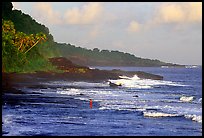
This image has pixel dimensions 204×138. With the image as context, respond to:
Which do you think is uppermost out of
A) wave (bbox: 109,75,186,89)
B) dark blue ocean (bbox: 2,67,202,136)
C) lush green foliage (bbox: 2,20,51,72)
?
lush green foliage (bbox: 2,20,51,72)

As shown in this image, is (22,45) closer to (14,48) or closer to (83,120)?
(14,48)

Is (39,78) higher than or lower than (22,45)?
lower

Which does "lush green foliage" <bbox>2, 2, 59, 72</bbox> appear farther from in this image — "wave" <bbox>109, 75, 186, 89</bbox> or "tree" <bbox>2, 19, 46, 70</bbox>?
"wave" <bbox>109, 75, 186, 89</bbox>

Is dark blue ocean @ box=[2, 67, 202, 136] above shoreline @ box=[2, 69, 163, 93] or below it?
below

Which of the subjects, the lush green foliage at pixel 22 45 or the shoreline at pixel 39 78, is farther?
the lush green foliage at pixel 22 45

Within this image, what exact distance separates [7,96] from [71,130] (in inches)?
772

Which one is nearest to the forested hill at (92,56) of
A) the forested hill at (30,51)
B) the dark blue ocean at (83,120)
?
the forested hill at (30,51)

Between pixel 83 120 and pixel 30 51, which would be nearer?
pixel 83 120

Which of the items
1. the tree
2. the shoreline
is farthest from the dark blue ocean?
the tree

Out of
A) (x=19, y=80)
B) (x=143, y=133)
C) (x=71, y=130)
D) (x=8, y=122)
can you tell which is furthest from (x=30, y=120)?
(x=19, y=80)

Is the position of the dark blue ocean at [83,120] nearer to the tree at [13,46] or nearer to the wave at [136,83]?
the tree at [13,46]

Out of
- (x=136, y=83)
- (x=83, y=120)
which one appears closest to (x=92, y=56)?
(x=136, y=83)

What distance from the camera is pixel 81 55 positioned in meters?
114

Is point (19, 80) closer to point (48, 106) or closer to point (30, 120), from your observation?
point (48, 106)
